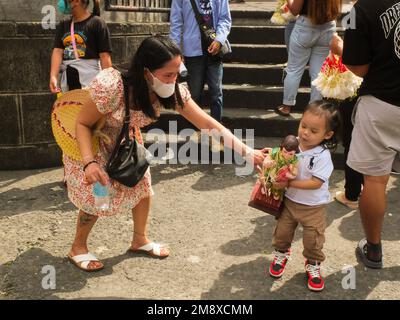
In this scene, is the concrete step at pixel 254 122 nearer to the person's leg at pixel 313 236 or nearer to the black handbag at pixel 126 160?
the person's leg at pixel 313 236

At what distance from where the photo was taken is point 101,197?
10.6 ft

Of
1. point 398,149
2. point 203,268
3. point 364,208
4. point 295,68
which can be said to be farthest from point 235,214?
point 295,68

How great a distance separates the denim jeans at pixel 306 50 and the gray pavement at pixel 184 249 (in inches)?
51.1

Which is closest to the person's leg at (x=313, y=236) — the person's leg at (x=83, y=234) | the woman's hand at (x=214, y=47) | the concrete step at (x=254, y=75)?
the person's leg at (x=83, y=234)

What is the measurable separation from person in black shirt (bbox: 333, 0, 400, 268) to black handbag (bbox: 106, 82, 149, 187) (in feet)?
4.88

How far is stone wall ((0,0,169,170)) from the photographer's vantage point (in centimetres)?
511

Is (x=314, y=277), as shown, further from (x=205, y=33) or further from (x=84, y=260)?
(x=205, y=33)

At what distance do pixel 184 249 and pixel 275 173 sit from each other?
1104mm

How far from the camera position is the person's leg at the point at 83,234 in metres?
3.43

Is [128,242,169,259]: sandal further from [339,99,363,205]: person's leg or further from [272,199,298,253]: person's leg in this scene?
[339,99,363,205]: person's leg

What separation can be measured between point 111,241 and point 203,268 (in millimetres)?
826

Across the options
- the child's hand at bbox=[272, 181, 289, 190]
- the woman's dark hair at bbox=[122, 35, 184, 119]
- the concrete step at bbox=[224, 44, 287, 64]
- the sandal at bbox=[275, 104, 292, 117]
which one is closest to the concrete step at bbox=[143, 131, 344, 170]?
the sandal at bbox=[275, 104, 292, 117]

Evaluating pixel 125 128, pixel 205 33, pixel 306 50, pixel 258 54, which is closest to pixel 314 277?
pixel 125 128
